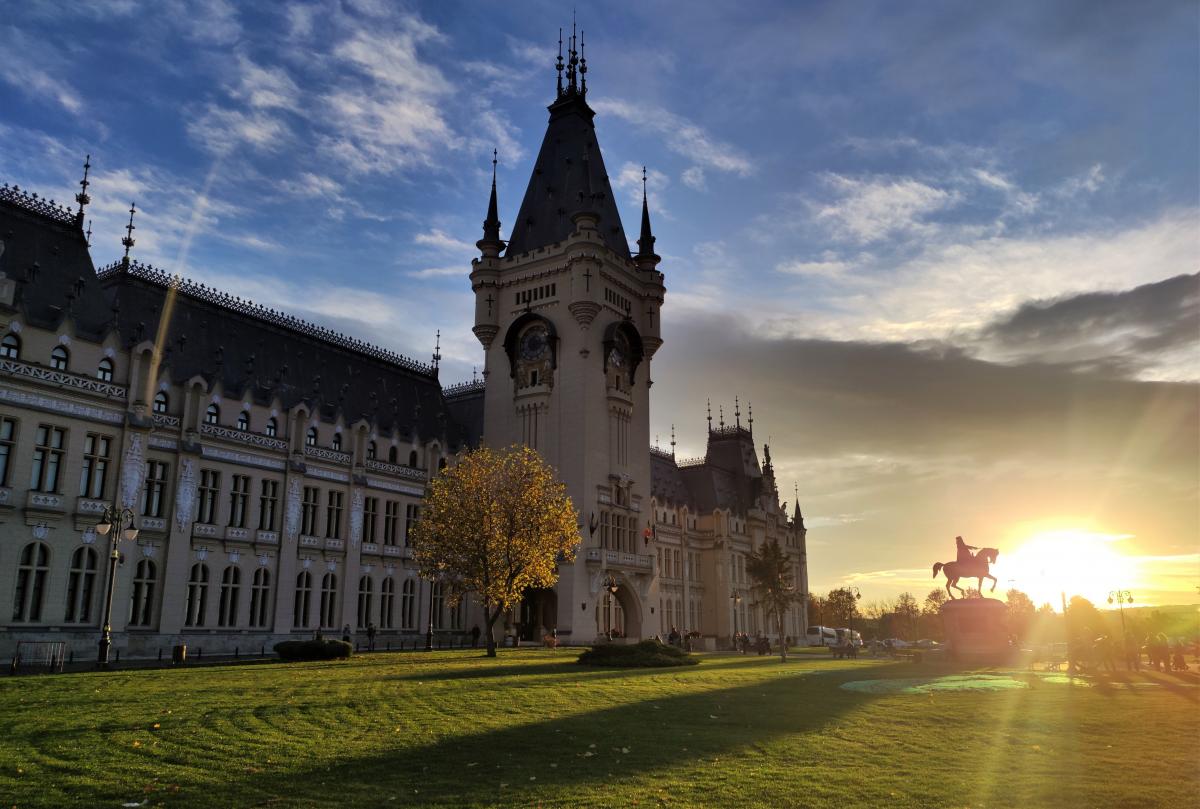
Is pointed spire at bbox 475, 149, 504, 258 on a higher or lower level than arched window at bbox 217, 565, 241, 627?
higher

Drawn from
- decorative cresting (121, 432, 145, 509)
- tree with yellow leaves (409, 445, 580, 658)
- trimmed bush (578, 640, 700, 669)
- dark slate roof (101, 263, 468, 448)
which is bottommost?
trimmed bush (578, 640, 700, 669)

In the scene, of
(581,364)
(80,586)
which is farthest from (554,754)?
(581,364)

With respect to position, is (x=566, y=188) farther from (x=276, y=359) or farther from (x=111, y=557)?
(x=111, y=557)

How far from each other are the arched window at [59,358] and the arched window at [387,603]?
28.7 metres

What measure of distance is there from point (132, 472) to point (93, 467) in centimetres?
208

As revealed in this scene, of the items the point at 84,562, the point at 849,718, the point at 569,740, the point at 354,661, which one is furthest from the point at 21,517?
the point at 849,718

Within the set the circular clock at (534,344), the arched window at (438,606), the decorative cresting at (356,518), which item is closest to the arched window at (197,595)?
the decorative cresting at (356,518)

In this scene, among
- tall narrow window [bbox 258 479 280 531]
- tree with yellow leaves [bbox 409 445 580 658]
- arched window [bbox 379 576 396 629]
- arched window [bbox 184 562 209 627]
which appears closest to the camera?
tree with yellow leaves [bbox 409 445 580 658]

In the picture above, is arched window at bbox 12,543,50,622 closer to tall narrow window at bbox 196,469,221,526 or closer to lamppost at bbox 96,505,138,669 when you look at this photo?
lamppost at bbox 96,505,138,669

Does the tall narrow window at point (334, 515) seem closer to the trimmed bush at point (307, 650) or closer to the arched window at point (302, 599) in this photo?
the arched window at point (302, 599)

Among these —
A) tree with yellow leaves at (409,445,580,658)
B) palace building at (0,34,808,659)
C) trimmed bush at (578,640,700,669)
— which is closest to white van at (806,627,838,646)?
palace building at (0,34,808,659)

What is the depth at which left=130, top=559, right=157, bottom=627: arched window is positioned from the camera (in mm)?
51500

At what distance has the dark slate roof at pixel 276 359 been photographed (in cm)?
5875

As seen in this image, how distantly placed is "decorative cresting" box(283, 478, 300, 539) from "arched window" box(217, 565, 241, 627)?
15.1 feet
